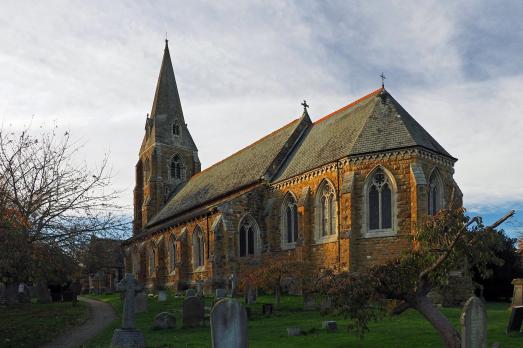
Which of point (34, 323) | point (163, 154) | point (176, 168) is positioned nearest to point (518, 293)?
point (34, 323)

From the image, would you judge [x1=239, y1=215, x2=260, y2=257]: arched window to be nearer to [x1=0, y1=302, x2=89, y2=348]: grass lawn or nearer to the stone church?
the stone church

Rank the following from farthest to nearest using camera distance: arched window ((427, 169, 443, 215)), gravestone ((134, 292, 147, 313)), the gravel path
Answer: arched window ((427, 169, 443, 215)) → gravestone ((134, 292, 147, 313)) → the gravel path

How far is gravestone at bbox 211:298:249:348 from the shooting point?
28.0 feet

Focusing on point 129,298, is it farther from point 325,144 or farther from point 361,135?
point 325,144

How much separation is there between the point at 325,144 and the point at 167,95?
2695 centimetres

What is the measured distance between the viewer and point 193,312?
674 inches

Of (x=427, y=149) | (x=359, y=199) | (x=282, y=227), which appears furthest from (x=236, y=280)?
(x=427, y=149)

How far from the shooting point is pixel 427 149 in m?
24.2

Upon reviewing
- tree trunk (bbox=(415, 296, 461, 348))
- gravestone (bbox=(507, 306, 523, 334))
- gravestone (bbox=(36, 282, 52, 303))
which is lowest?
gravestone (bbox=(36, 282, 52, 303))

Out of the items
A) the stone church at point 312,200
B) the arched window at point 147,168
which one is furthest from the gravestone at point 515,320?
the arched window at point 147,168

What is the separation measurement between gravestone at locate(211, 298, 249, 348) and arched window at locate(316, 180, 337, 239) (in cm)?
1782

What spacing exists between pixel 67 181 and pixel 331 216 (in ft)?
43.5

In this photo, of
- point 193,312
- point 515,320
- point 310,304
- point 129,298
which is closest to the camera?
point 515,320

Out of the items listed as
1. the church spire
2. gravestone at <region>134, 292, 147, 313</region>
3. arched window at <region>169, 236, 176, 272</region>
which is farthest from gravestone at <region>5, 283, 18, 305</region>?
the church spire
